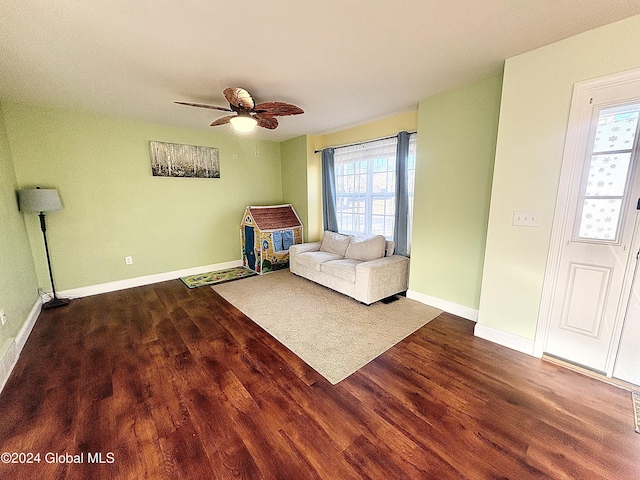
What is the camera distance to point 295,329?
8.46 feet

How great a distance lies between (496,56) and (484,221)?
1.39 metres

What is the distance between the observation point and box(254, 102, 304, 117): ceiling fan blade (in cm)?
235

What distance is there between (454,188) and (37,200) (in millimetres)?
4512

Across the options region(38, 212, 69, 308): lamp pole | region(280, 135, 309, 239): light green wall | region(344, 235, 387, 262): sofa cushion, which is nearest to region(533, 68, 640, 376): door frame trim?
region(344, 235, 387, 262): sofa cushion

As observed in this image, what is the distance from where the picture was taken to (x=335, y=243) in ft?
13.2

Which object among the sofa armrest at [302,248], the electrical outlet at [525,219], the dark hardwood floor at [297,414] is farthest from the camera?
the sofa armrest at [302,248]

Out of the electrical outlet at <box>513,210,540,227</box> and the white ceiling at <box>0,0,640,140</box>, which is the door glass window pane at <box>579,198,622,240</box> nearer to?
the electrical outlet at <box>513,210,540,227</box>

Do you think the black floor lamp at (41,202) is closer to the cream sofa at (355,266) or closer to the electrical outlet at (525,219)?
the cream sofa at (355,266)

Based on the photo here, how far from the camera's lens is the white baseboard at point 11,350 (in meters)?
1.85

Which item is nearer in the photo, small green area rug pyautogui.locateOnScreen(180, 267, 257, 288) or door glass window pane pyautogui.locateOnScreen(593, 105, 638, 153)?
door glass window pane pyautogui.locateOnScreen(593, 105, 638, 153)

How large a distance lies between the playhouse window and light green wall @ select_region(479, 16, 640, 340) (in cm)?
306

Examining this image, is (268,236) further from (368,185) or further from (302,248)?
(368,185)

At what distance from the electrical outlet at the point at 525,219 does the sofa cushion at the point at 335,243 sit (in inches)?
83.2

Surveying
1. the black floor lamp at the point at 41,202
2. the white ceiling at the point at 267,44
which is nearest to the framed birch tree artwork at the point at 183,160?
the white ceiling at the point at 267,44
